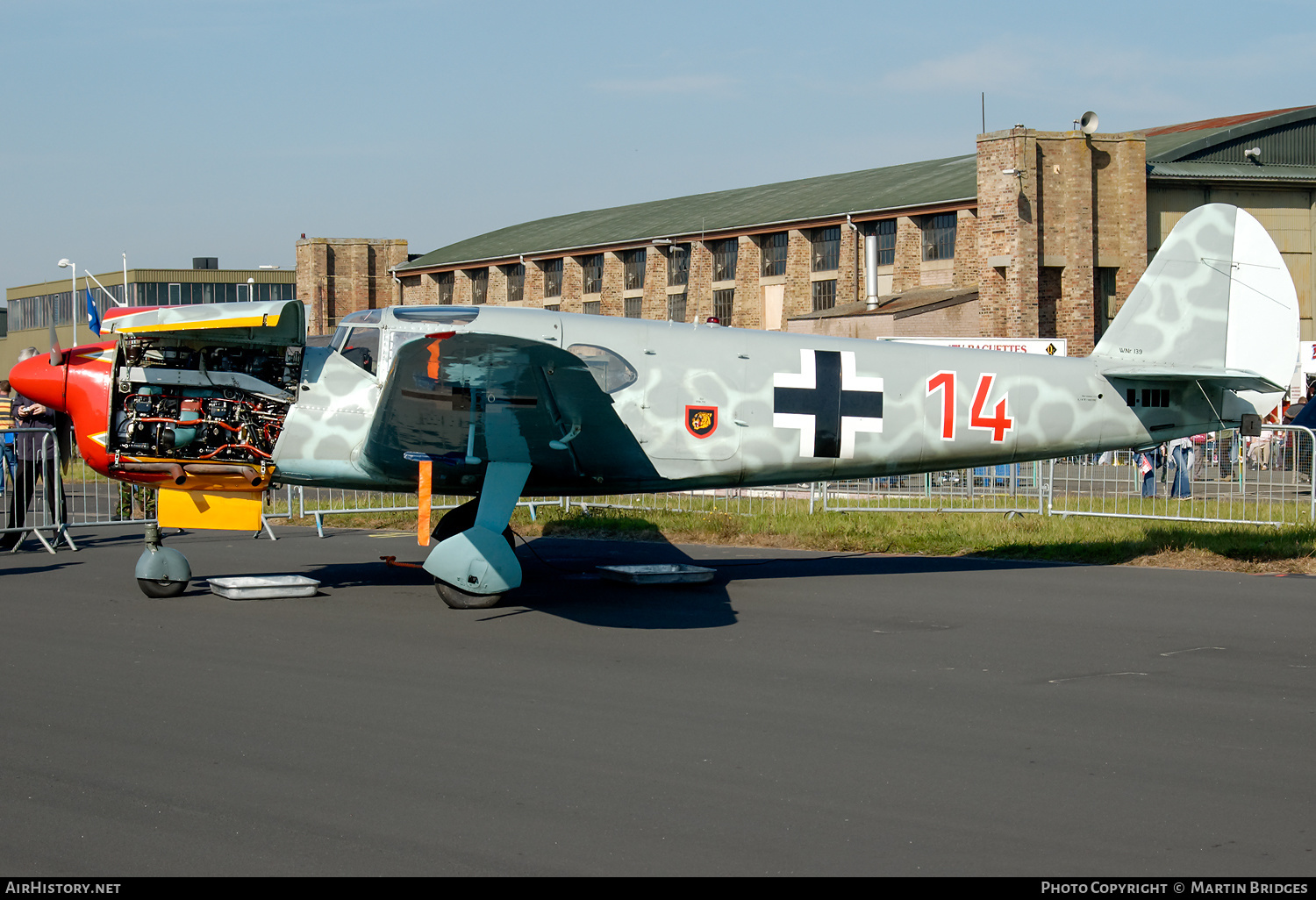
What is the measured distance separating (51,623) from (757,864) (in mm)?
7216

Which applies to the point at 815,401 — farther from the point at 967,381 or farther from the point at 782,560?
the point at 782,560

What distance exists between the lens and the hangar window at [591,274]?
2373 inches

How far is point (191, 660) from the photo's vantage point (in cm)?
786

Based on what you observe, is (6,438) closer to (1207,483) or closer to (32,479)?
(32,479)

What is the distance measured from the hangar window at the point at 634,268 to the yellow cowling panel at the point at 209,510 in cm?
4826

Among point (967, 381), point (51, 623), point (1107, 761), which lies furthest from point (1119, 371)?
point (51, 623)

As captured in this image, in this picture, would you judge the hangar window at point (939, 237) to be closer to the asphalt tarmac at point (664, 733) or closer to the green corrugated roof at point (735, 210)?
the green corrugated roof at point (735, 210)

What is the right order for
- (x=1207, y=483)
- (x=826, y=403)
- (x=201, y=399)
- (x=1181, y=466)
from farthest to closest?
(x=1181, y=466), (x=1207, y=483), (x=826, y=403), (x=201, y=399)

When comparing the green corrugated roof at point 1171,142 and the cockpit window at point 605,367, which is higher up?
the green corrugated roof at point 1171,142

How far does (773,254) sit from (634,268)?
849 cm

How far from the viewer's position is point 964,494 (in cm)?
1738

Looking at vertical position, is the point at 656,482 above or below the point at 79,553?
above

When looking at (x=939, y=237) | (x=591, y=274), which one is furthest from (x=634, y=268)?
(x=939, y=237)

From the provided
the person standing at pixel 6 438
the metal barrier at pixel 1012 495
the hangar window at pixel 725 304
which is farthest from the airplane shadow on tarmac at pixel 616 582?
the hangar window at pixel 725 304
